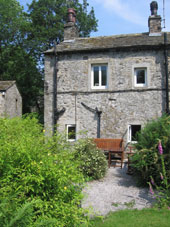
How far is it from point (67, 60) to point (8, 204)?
10.8 metres

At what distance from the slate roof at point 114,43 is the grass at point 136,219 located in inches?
351

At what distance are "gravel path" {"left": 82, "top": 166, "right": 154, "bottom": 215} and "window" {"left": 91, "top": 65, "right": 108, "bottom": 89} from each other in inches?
237

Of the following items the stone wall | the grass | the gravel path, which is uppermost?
the stone wall

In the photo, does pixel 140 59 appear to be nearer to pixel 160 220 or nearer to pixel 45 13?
pixel 160 220

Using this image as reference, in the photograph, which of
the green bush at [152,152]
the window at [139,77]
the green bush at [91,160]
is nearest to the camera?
the green bush at [152,152]

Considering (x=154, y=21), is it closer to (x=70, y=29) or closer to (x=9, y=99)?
(x=70, y=29)

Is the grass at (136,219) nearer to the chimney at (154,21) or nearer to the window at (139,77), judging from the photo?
the window at (139,77)

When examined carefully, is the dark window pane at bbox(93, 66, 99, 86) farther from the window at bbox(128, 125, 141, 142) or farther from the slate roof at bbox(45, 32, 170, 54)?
the window at bbox(128, 125, 141, 142)

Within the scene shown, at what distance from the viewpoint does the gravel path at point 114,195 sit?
16.9ft

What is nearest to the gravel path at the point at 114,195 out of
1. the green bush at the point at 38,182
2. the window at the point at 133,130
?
the green bush at the point at 38,182

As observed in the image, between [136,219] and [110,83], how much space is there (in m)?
8.37

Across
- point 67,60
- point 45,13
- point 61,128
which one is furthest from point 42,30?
point 61,128

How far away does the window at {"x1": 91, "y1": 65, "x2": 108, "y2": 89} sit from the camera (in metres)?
12.2

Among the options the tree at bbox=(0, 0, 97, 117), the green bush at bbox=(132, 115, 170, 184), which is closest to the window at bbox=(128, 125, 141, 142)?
the green bush at bbox=(132, 115, 170, 184)
